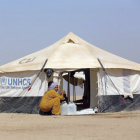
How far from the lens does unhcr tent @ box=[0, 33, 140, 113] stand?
11336 mm

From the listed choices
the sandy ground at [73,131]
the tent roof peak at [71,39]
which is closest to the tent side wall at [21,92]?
the tent roof peak at [71,39]

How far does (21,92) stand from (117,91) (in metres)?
2.90

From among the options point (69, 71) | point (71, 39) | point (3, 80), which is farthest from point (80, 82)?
point (3, 80)

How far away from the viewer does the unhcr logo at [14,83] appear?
11.6 meters

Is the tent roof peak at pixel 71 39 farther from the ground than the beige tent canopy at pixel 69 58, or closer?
farther from the ground

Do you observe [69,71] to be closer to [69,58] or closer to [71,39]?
[69,58]

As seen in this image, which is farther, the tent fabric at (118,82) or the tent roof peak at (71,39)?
the tent roof peak at (71,39)

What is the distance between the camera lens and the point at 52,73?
11.4m

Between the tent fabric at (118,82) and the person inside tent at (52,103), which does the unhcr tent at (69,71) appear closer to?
the tent fabric at (118,82)

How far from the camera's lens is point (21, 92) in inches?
458

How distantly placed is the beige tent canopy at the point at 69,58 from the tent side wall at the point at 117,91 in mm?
284

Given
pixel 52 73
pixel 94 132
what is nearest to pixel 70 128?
pixel 94 132

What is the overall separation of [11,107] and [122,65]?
3.63m

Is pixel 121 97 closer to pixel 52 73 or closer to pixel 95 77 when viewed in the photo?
pixel 95 77
